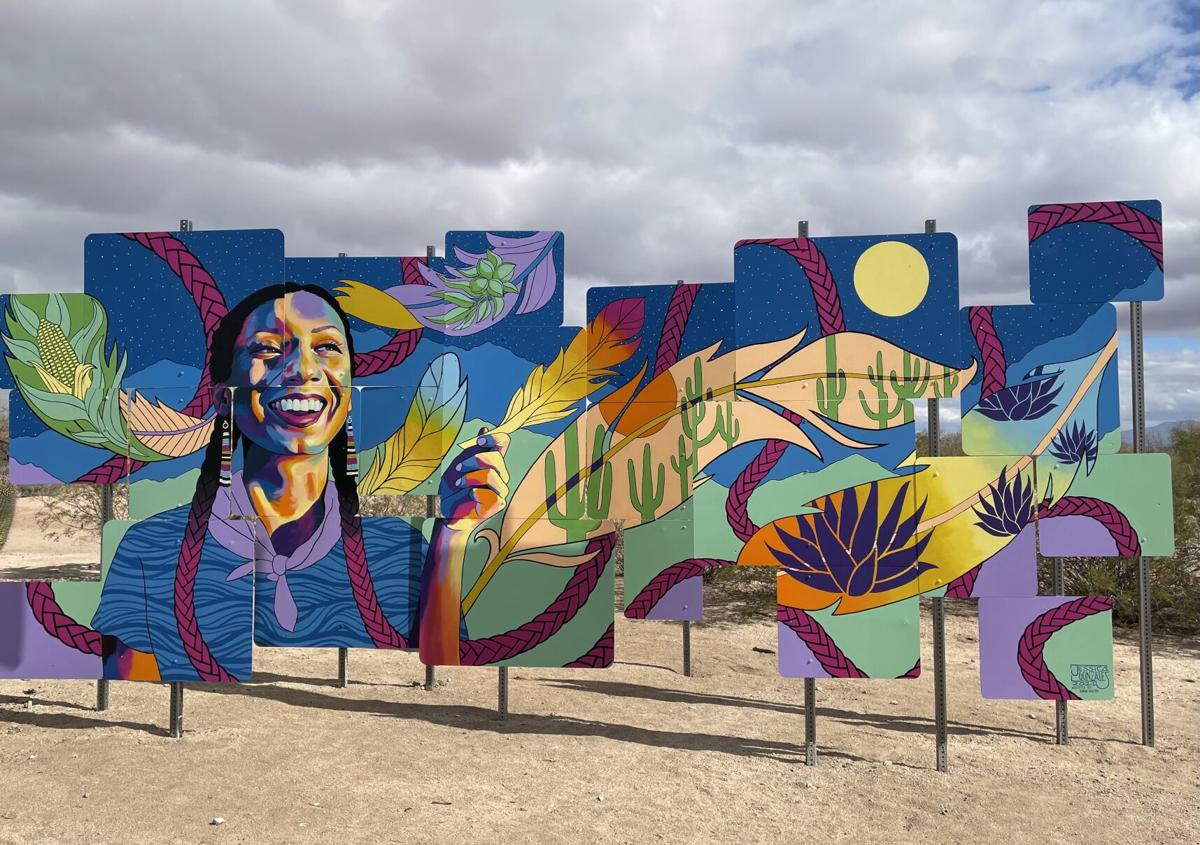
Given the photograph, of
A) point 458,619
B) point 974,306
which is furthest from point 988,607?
point 458,619

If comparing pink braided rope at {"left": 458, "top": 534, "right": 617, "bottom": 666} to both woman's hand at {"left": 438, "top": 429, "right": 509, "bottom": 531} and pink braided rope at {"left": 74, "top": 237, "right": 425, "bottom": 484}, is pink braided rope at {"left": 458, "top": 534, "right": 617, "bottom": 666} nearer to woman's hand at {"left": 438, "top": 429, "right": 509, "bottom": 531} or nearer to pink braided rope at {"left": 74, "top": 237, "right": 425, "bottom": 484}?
woman's hand at {"left": 438, "top": 429, "right": 509, "bottom": 531}

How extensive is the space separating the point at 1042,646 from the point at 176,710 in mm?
5801

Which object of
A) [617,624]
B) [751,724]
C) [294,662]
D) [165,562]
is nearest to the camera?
[165,562]

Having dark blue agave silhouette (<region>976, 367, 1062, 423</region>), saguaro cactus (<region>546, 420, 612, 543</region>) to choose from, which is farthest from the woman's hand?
dark blue agave silhouette (<region>976, 367, 1062, 423</region>)

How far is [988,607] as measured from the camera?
18.0ft

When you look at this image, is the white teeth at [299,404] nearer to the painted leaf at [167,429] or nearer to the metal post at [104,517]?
the painted leaf at [167,429]

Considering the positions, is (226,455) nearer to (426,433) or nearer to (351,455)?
(351,455)

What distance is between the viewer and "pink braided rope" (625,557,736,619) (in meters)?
7.64

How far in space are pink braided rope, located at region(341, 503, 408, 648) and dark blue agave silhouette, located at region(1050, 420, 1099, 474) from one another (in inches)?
187

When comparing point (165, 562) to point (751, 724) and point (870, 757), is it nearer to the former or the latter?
point (751, 724)

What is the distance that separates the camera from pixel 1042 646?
215 inches

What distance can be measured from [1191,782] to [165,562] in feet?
22.4

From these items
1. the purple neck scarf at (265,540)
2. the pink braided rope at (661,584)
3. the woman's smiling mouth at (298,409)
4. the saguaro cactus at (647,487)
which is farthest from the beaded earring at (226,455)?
the pink braided rope at (661,584)
